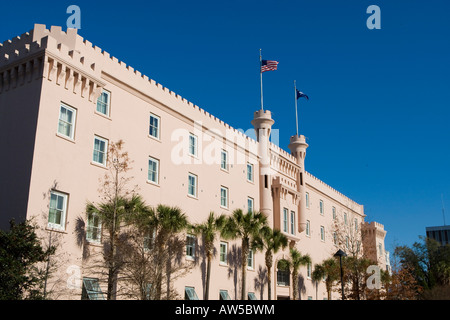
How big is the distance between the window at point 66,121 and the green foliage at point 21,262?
5816mm

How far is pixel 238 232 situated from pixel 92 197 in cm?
1261

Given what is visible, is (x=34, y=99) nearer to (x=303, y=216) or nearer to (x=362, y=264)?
(x=362, y=264)

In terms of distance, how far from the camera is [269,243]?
36844 mm

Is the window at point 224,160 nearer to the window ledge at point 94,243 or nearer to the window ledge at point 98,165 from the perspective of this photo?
the window ledge at point 98,165

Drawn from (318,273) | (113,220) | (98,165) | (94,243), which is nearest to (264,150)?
(318,273)

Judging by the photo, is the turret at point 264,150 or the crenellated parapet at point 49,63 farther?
the turret at point 264,150

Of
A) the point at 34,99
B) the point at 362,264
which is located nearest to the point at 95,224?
the point at 34,99

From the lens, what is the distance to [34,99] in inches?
912

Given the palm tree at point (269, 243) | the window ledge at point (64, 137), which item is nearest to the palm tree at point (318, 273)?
the palm tree at point (269, 243)

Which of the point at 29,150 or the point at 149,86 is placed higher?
the point at 149,86

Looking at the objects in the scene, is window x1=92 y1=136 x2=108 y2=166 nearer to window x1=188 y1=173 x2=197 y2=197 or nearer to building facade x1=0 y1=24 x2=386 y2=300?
building facade x1=0 y1=24 x2=386 y2=300

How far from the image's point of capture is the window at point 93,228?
80.2 feet

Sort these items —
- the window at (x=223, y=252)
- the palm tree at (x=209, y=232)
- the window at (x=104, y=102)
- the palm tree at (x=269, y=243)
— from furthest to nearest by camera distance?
the palm tree at (x=269, y=243) → the window at (x=223, y=252) → the palm tree at (x=209, y=232) → the window at (x=104, y=102)
